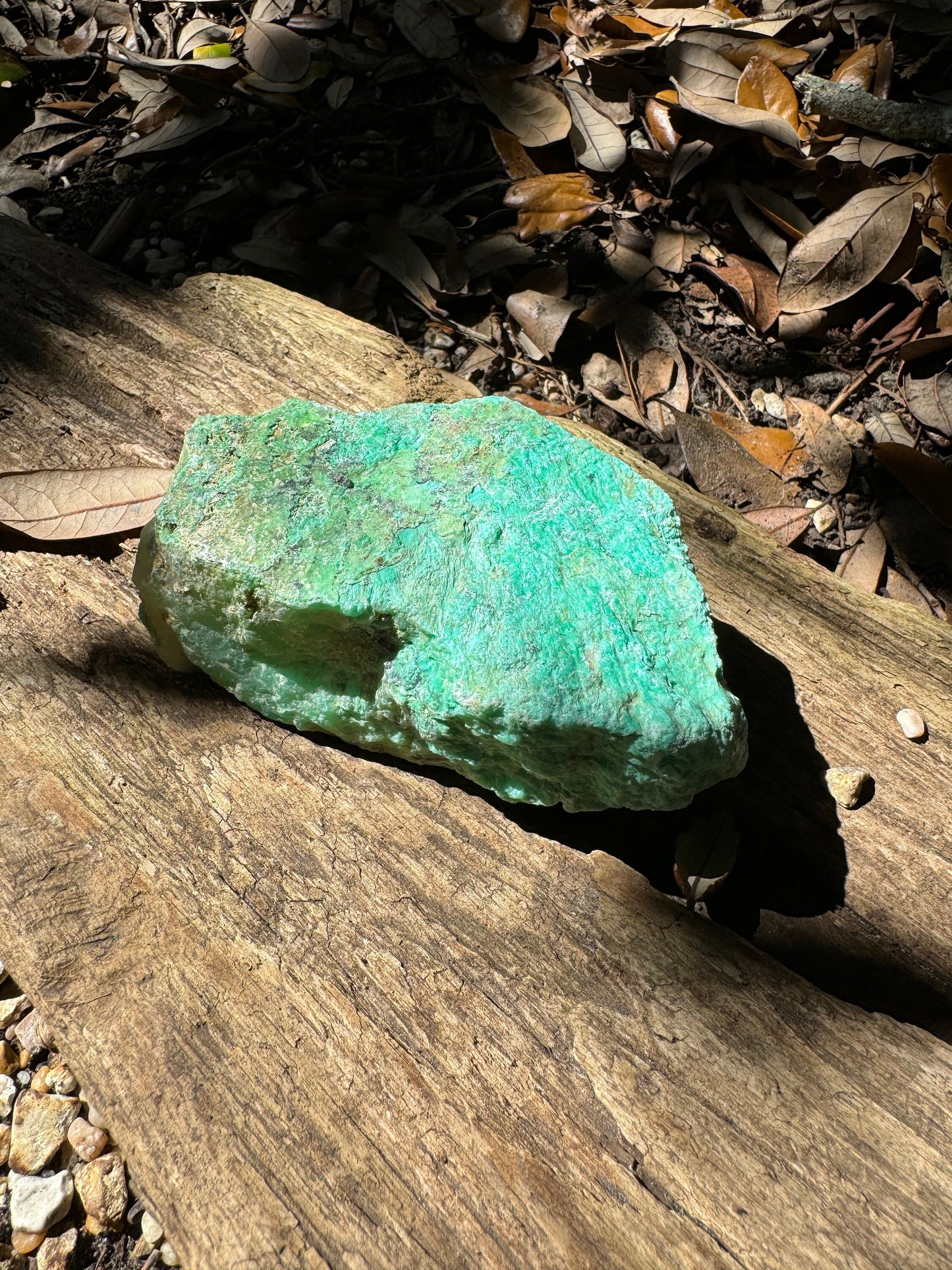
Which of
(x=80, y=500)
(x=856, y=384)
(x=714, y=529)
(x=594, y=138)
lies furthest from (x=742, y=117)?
(x=80, y=500)

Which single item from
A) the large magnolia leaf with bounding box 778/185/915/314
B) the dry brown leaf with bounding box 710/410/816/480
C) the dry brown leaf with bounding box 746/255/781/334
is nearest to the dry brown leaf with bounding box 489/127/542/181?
the dry brown leaf with bounding box 746/255/781/334

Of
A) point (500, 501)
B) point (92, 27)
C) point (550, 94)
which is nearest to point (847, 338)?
point (550, 94)

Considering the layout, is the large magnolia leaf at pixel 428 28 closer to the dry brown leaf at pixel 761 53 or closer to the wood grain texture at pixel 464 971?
the dry brown leaf at pixel 761 53

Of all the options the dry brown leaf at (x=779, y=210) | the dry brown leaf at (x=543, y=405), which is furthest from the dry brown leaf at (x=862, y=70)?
the dry brown leaf at (x=543, y=405)

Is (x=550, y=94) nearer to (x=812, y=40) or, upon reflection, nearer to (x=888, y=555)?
(x=812, y=40)

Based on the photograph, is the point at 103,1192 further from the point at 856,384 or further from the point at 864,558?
the point at 856,384
